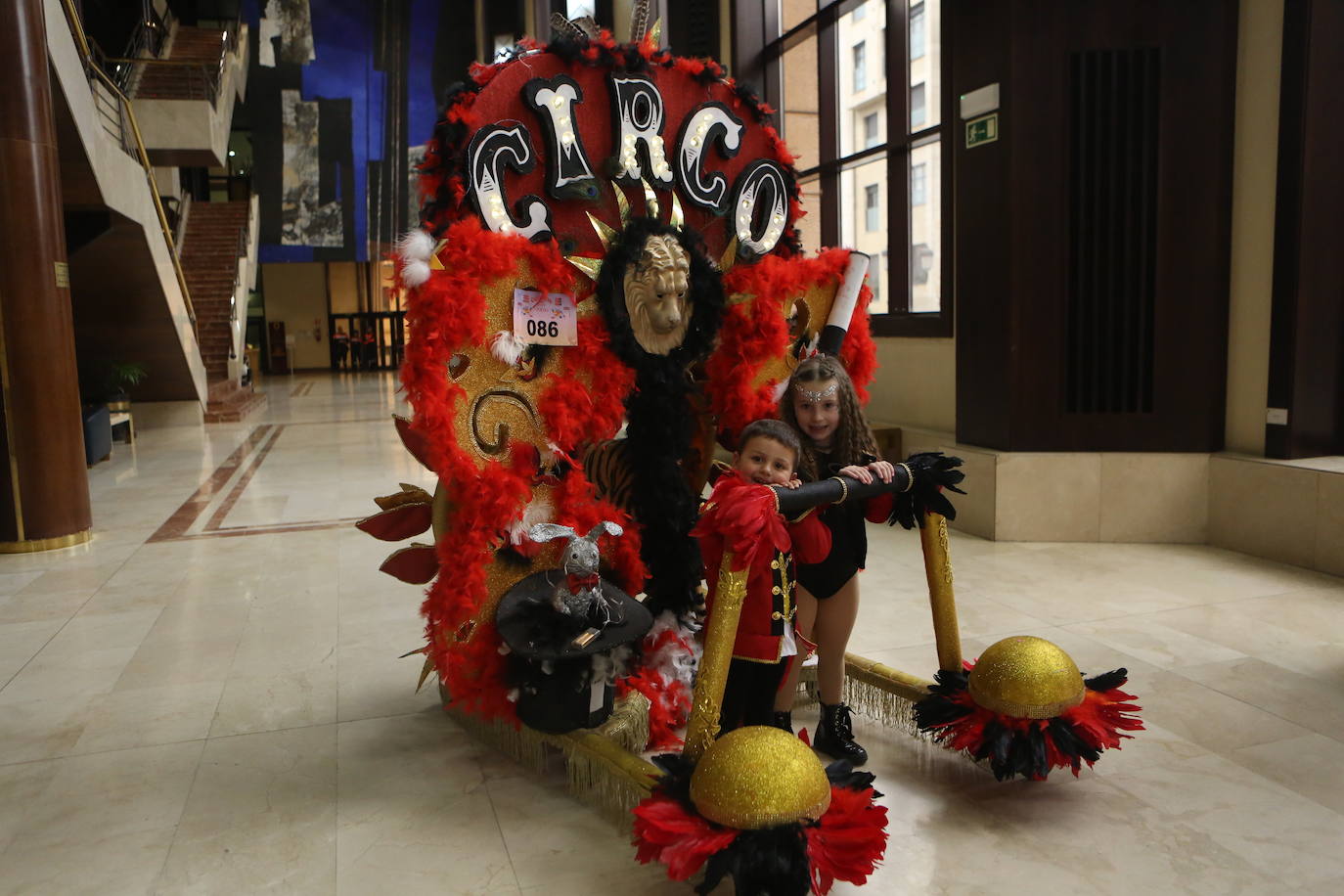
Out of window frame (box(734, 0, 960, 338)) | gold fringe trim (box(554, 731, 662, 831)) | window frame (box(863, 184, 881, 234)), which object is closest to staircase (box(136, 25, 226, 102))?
window frame (box(734, 0, 960, 338))

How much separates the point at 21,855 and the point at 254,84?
22473 mm

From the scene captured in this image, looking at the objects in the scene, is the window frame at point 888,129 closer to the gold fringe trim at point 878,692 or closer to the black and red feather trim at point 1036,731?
the gold fringe trim at point 878,692

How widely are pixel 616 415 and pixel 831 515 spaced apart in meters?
0.73

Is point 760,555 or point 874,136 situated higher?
point 874,136

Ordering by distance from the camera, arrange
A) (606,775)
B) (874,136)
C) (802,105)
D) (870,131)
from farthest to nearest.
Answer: (802,105) → (870,131) → (874,136) → (606,775)

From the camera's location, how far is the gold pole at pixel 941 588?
2.76 meters

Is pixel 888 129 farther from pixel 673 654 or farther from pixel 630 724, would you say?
pixel 630 724

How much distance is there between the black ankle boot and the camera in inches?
109

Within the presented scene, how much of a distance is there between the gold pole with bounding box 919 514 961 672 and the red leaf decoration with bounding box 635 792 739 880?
3.43 feet

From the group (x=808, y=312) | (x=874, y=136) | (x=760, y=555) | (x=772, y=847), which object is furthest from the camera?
(x=874, y=136)

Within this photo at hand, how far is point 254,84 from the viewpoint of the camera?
70.0 feet

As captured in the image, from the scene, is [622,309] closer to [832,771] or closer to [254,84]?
[832,771]

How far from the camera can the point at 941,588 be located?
9.09 ft

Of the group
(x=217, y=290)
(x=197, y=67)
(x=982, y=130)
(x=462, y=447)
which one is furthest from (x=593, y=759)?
(x=217, y=290)
